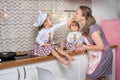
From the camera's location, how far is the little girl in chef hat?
1985mm

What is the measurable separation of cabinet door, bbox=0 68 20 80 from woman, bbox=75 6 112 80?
80 cm

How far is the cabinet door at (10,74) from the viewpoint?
1.61 metres

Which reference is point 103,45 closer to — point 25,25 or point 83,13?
point 83,13

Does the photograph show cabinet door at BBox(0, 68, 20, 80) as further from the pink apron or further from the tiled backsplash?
the pink apron

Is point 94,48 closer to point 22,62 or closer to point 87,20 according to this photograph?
point 87,20

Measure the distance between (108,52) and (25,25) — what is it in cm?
98

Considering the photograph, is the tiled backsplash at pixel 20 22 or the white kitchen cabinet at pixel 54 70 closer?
the white kitchen cabinet at pixel 54 70

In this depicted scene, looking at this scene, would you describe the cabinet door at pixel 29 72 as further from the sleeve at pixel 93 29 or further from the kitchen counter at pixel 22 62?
the sleeve at pixel 93 29

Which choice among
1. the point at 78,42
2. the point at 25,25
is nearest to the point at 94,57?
the point at 78,42

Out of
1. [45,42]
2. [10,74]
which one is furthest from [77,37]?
[10,74]

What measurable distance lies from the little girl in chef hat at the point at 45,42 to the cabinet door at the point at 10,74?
0.35m

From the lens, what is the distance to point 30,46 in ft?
7.59

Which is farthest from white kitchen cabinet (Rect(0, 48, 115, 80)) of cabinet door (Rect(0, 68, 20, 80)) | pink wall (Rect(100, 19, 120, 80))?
pink wall (Rect(100, 19, 120, 80))

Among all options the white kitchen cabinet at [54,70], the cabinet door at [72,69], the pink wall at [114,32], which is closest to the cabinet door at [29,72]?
the white kitchen cabinet at [54,70]
